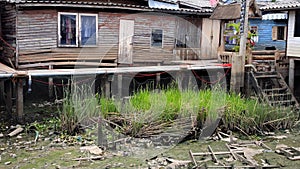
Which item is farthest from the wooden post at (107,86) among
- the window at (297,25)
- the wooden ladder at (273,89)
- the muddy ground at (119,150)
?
the window at (297,25)

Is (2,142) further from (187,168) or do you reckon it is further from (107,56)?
(107,56)

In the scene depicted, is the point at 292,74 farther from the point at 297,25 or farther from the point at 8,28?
the point at 8,28

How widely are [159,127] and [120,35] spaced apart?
5730 millimetres

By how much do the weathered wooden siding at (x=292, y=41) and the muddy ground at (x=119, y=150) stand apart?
407cm

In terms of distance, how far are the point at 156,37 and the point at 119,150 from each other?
7.31m

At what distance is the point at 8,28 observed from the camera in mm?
13539

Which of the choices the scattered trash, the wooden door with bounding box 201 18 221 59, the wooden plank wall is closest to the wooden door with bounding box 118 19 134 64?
the wooden plank wall

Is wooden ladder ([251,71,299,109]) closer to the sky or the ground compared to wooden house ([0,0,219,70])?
closer to the ground

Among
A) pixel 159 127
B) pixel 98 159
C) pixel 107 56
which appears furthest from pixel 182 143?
pixel 107 56

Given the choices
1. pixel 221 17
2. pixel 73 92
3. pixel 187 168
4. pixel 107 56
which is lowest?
pixel 187 168

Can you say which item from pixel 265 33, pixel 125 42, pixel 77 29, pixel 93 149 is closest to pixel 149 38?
pixel 125 42

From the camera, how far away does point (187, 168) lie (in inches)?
309

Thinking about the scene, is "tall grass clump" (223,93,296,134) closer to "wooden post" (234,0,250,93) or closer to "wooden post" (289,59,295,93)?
"wooden post" (234,0,250,93)

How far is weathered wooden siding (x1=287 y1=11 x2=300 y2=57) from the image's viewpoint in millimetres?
13328
